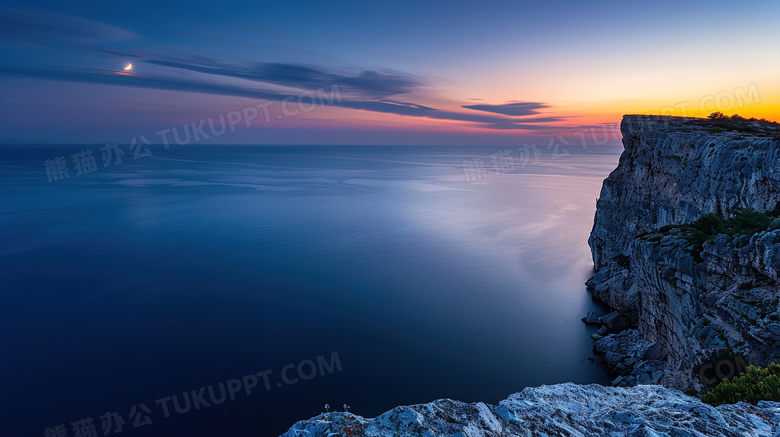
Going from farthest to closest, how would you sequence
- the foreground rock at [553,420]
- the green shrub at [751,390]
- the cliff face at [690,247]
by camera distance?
the cliff face at [690,247]
the green shrub at [751,390]
the foreground rock at [553,420]

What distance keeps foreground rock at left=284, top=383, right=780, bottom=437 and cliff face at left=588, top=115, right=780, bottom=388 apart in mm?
10090

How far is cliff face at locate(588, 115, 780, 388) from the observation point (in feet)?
58.2

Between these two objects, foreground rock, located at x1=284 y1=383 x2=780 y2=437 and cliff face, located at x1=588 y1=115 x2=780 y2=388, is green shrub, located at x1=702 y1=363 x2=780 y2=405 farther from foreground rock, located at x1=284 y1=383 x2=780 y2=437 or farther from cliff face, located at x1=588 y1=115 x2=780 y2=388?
cliff face, located at x1=588 y1=115 x2=780 y2=388

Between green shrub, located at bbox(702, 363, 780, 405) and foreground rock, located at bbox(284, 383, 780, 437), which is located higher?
foreground rock, located at bbox(284, 383, 780, 437)

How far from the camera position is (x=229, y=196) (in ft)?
341

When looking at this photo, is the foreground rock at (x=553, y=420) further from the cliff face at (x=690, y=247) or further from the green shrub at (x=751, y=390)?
the cliff face at (x=690, y=247)

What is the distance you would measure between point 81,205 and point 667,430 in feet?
355

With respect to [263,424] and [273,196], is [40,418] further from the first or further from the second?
[273,196]

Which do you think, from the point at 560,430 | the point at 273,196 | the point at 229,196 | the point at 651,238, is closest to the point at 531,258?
the point at 651,238

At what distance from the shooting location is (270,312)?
1531 inches

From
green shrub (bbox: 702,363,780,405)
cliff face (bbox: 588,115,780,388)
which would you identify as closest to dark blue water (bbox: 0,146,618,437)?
cliff face (bbox: 588,115,780,388)

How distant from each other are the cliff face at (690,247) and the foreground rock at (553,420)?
33.1ft

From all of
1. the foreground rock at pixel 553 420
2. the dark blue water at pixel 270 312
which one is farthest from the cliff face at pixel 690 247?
the foreground rock at pixel 553 420

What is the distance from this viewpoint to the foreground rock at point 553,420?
8.18m
